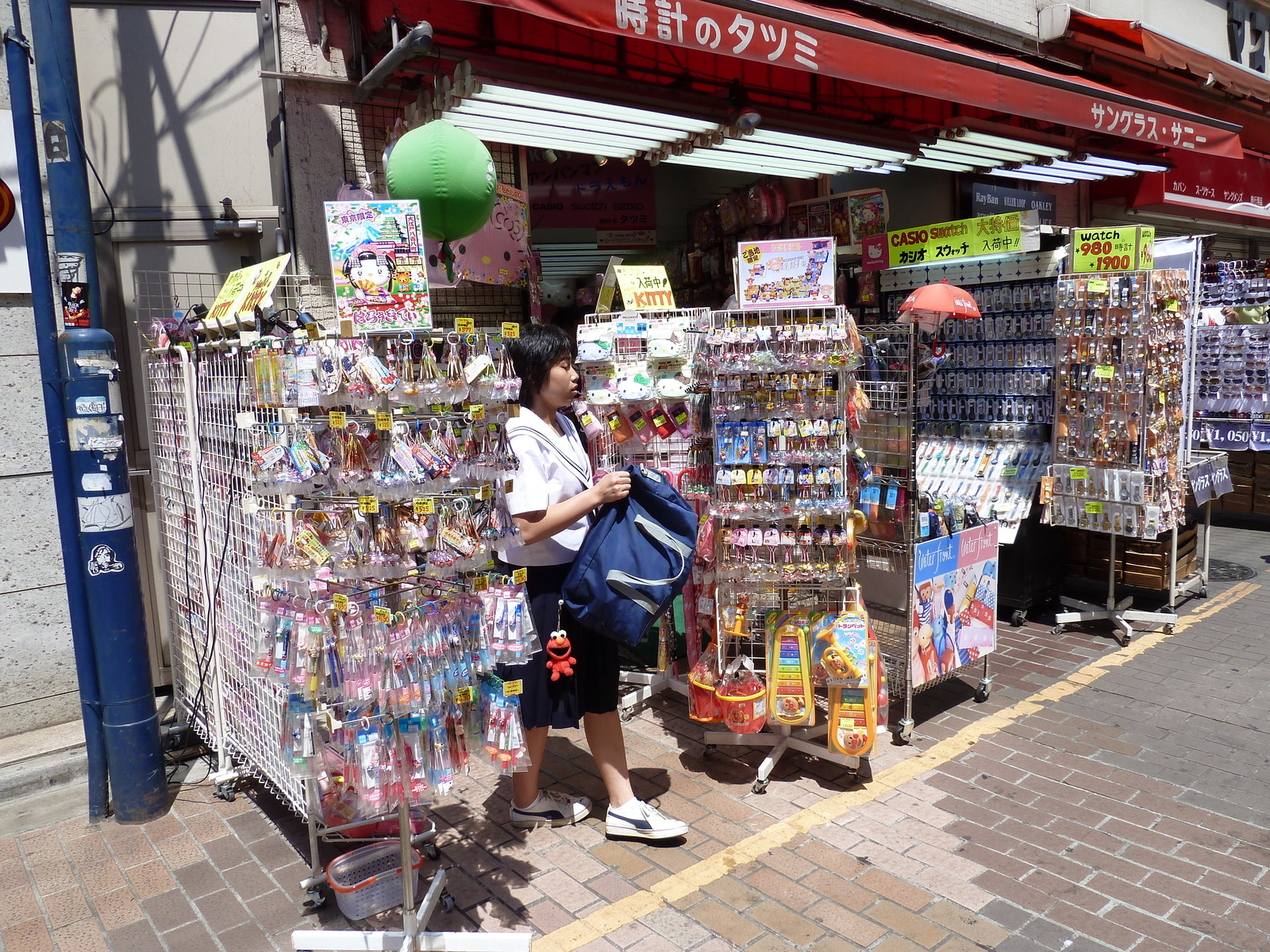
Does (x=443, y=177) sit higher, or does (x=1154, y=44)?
(x=1154, y=44)

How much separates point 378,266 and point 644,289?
2.40m

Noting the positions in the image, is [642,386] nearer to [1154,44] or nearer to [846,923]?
[846,923]

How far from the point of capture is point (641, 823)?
344 centimetres

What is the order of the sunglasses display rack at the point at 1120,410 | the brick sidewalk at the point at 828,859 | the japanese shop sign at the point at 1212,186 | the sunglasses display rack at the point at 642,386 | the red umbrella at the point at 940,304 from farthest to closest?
1. the japanese shop sign at the point at 1212,186
2. the red umbrella at the point at 940,304
3. the sunglasses display rack at the point at 1120,410
4. the sunglasses display rack at the point at 642,386
5. the brick sidewalk at the point at 828,859

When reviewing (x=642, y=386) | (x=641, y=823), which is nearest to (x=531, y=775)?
(x=641, y=823)

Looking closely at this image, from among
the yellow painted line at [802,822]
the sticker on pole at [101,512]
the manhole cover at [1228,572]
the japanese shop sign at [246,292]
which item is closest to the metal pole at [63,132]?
the japanese shop sign at [246,292]

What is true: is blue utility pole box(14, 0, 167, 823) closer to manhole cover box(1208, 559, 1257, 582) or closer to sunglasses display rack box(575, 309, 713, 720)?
sunglasses display rack box(575, 309, 713, 720)

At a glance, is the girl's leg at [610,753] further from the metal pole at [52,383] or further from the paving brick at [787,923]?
the metal pole at [52,383]

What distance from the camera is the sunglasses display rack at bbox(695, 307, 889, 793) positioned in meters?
3.86

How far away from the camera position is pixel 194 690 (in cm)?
432

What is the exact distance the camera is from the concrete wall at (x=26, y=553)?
14.1 feet

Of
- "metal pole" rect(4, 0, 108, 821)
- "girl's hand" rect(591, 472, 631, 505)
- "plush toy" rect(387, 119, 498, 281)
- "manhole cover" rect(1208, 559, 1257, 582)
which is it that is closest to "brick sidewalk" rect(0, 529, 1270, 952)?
"metal pole" rect(4, 0, 108, 821)

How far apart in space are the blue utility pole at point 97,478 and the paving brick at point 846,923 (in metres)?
2.91

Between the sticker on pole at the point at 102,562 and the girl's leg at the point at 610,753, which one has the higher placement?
the sticker on pole at the point at 102,562
